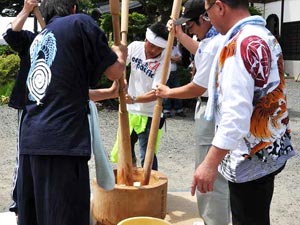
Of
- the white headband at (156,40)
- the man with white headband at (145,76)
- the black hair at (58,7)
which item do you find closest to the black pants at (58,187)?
the black hair at (58,7)

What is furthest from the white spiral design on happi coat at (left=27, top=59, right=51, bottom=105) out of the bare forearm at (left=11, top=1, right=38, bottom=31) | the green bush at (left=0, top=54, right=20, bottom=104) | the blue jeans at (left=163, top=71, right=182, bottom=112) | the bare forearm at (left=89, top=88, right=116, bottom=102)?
the green bush at (left=0, top=54, right=20, bottom=104)

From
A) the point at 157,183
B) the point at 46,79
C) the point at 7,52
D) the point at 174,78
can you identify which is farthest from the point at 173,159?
the point at 7,52

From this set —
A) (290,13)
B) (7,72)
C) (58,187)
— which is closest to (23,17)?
(58,187)

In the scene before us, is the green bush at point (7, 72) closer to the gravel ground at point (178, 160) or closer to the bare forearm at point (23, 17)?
the gravel ground at point (178, 160)

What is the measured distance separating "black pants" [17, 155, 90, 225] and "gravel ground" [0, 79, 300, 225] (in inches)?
73.1

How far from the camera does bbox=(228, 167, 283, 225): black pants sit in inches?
84.4

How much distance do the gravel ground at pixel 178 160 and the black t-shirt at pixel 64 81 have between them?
2.10 meters

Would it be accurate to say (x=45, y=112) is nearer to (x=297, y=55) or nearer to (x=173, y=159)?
(x=173, y=159)

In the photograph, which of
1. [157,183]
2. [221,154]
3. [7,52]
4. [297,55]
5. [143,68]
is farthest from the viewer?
[297,55]

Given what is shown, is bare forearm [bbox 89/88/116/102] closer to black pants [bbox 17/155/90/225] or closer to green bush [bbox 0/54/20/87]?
black pants [bbox 17/155/90/225]

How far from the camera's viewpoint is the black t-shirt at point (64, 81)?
221 cm

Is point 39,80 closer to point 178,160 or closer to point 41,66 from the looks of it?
point 41,66

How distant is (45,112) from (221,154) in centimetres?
91

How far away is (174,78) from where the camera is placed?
8797mm
